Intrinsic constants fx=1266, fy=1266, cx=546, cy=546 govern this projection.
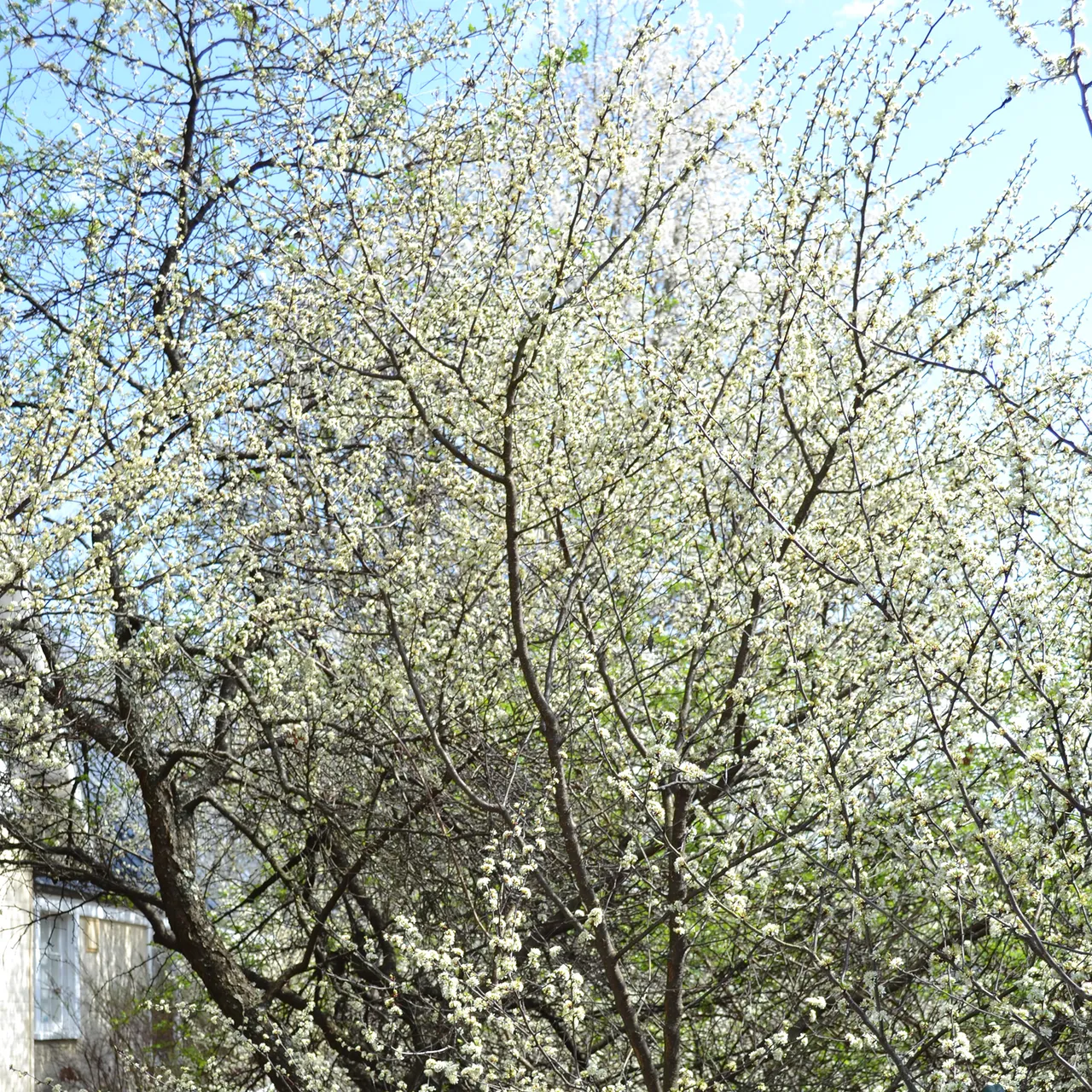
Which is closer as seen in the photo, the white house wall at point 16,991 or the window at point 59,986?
the white house wall at point 16,991

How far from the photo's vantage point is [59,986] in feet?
44.9

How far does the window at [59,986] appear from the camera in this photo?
1319 cm

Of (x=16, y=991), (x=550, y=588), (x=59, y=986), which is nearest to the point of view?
(x=550, y=588)

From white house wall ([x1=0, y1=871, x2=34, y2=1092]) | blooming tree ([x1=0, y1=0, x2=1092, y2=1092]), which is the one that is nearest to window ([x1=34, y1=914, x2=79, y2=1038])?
white house wall ([x1=0, y1=871, x2=34, y2=1092])

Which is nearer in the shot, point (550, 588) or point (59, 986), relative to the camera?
point (550, 588)

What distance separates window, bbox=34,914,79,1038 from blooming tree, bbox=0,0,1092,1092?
641 cm

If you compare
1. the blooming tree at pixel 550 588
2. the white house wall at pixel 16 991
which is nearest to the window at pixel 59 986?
the white house wall at pixel 16 991

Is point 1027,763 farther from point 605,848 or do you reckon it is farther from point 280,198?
point 280,198

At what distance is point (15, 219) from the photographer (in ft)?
24.4

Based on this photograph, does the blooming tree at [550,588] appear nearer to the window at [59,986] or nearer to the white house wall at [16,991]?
the white house wall at [16,991]

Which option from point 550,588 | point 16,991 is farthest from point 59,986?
point 550,588

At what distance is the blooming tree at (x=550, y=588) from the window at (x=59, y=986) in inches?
252

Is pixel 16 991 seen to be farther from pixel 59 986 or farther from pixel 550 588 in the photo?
pixel 550 588

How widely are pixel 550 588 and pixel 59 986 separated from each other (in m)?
11.0
